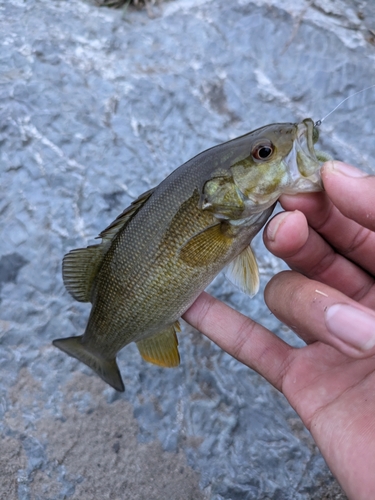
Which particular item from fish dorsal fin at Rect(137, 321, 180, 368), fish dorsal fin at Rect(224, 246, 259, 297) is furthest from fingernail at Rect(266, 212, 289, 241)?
fish dorsal fin at Rect(137, 321, 180, 368)

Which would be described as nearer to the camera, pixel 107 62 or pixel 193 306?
pixel 193 306

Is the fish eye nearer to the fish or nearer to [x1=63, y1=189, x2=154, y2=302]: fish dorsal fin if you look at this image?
the fish

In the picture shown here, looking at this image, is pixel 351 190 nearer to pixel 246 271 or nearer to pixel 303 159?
pixel 303 159

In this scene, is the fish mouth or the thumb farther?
the fish mouth

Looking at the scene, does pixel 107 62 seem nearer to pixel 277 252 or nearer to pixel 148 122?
pixel 148 122

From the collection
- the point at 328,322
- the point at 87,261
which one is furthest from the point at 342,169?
the point at 87,261

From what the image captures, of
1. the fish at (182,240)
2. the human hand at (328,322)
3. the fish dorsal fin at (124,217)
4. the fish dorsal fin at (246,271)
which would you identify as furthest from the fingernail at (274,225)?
the fish dorsal fin at (124,217)

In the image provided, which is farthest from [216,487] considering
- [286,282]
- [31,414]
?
[286,282]
